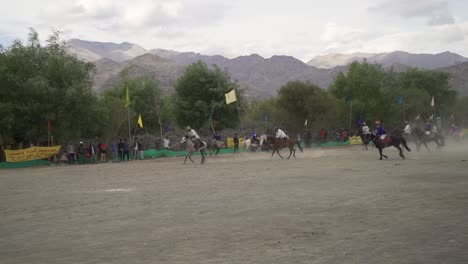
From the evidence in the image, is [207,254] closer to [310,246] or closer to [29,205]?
[310,246]

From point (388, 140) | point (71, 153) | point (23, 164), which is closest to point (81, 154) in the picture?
point (71, 153)

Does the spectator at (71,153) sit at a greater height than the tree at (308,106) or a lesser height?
lesser

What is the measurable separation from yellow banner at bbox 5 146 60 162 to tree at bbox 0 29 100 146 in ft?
9.02

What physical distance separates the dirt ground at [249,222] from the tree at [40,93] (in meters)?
22.2

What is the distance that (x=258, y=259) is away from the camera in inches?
255

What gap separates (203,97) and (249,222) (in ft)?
181

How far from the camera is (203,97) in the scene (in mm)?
63781

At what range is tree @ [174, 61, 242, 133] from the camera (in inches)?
2468

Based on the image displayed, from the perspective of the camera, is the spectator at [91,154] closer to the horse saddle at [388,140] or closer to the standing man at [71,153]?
the standing man at [71,153]

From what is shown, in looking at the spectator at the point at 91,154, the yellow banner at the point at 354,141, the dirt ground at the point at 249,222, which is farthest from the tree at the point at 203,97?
the dirt ground at the point at 249,222

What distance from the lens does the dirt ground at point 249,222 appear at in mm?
6801

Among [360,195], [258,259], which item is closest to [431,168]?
[360,195]

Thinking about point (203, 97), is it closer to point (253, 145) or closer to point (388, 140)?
point (253, 145)

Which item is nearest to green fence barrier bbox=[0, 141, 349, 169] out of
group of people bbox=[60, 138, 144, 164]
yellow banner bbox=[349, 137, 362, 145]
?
group of people bbox=[60, 138, 144, 164]
